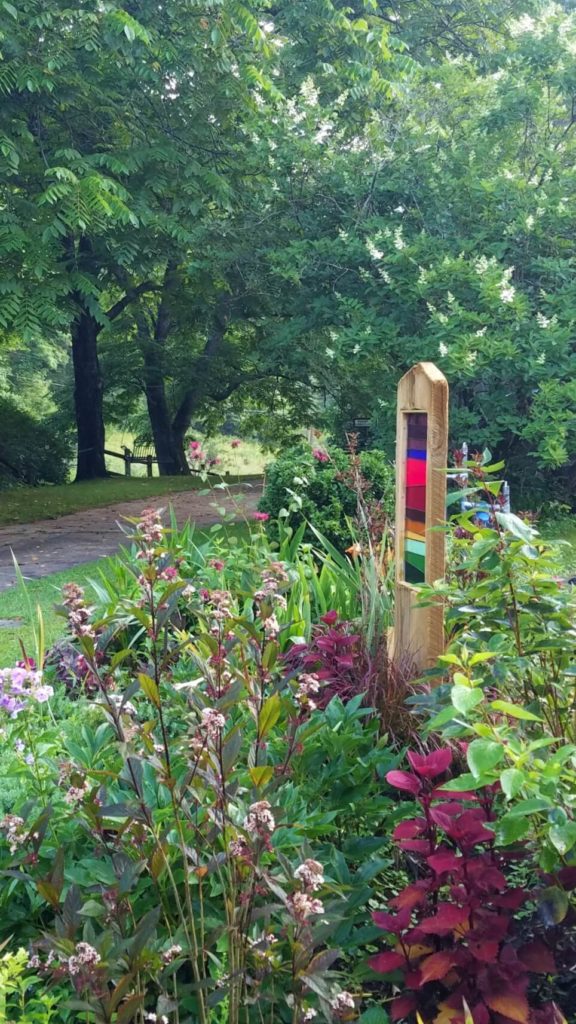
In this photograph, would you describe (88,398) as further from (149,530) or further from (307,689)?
(307,689)

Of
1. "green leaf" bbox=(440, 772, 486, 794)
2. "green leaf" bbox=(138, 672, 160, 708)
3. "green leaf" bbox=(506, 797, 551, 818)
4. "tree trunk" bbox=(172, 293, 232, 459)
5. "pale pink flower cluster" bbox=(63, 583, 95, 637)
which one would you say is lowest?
"green leaf" bbox=(506, 797, 551, 818)

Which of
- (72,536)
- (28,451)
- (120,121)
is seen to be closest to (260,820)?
(72,536)

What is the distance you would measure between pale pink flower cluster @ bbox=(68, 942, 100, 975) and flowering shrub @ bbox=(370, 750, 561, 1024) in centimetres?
65

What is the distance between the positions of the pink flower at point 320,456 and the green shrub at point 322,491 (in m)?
0.03

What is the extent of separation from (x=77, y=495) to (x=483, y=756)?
41.9 ft

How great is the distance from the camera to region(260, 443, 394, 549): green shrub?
20.4 ft

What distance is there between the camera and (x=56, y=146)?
8953 millimetres

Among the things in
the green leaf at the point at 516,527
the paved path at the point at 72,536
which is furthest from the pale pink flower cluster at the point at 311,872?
the paved path at the point at 72,536

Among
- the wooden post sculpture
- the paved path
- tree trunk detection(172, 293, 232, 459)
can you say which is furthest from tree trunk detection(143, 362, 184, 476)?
the wooden post sculpture

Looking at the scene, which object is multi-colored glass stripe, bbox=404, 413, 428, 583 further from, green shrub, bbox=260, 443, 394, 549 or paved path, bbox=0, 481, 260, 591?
paved path, bbox=0, 481, 260, 591

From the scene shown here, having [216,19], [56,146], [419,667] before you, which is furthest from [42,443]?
[419,667]

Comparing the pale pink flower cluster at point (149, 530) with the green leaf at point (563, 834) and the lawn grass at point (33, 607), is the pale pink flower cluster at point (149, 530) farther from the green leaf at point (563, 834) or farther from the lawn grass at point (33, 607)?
the lawn grass at point (33, 607)

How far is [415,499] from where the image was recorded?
312 centimetres

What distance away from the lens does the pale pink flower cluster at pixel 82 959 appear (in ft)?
3.76
